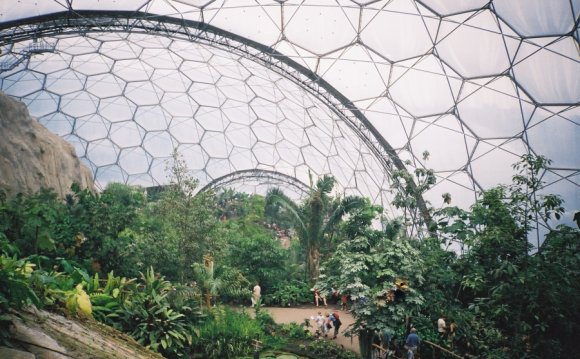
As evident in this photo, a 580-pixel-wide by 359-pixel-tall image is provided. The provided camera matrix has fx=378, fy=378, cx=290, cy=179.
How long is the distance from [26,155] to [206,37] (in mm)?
9783

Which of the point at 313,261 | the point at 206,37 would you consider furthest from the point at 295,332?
the point at 206,37

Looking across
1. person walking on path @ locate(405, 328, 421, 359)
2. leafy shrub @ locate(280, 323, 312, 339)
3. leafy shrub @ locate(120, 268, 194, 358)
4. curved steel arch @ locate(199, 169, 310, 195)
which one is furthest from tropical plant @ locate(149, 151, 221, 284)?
curved steel arch @ locate(199, 169, 310, 195)

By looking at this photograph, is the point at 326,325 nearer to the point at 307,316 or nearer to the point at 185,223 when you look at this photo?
the point at 307,316

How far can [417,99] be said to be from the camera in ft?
59.9

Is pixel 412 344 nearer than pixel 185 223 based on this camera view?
Yes

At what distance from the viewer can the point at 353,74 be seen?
19078mm

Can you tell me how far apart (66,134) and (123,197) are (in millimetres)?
12140

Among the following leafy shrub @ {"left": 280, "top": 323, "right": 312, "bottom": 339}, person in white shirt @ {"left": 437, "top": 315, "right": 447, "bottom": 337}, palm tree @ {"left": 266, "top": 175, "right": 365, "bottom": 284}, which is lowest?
leafy shrub @ {"left": 280, "top": 323, "right": 312, "bottom": 339}

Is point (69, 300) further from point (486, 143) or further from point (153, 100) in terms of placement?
point (153, 100)

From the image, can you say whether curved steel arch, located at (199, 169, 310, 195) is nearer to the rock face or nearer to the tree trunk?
the tree trunk

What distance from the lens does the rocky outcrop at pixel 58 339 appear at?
4.02 meters

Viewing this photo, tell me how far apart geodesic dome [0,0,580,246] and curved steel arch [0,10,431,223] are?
0.23ft

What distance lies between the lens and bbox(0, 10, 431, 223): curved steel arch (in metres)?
18.1

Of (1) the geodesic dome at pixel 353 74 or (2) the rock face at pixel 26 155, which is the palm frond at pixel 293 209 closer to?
(1) the geodesic dome at pixel 353 74
